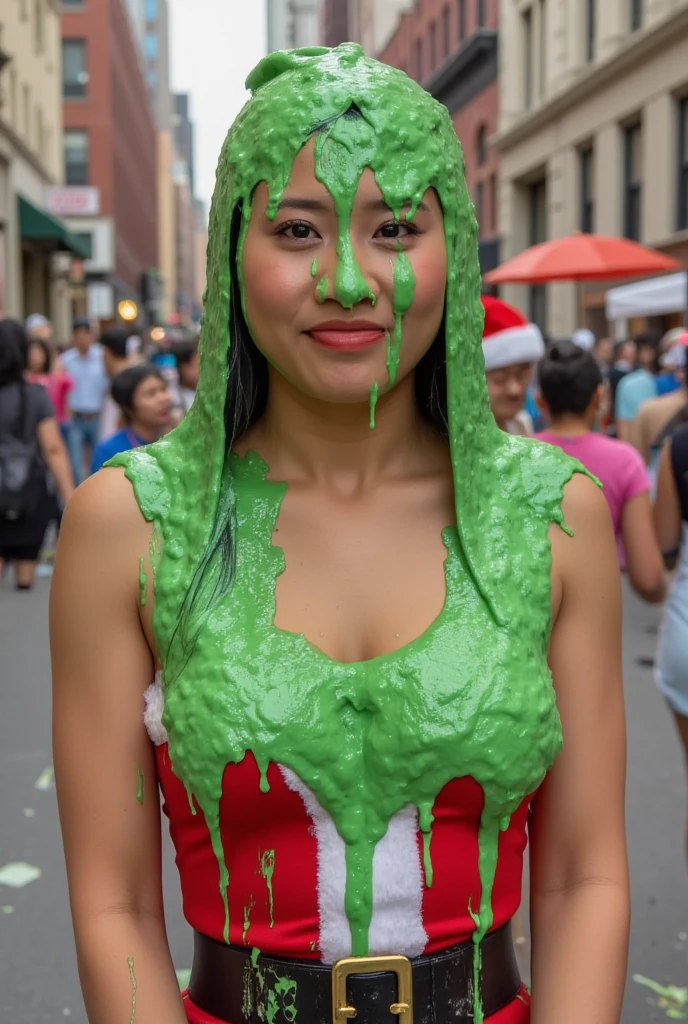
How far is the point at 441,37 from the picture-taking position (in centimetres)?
3812

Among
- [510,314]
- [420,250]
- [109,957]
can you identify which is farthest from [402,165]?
[510,314]

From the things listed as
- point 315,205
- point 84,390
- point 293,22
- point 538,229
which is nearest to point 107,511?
point 315,205

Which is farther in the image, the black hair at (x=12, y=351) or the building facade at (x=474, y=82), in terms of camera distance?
the building facade at (x=474, y=82)

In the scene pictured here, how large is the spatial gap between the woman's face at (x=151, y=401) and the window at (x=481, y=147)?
2953cm

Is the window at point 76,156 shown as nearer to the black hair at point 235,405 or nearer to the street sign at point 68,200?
the street sign at point 68,200

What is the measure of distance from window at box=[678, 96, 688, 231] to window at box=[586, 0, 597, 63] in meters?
4.93

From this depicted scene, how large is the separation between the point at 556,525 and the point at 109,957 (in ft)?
2.69

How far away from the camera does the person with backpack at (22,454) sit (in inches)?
288

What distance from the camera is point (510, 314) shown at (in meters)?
4.86

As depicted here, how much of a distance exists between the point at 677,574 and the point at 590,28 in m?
23.6

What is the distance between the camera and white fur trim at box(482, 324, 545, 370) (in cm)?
468

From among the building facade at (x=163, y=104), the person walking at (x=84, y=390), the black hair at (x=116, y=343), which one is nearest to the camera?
the black hair at (x=116, y=343)

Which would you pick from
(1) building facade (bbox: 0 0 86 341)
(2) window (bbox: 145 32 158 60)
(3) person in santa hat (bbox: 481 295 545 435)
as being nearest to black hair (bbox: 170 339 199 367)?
(3) person in santa hat (bbox: 481 295 545 435)

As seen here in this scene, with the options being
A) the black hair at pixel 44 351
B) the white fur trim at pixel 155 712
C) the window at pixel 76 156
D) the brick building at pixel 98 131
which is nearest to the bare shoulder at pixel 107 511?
the white fur trim at pixel 155 712
